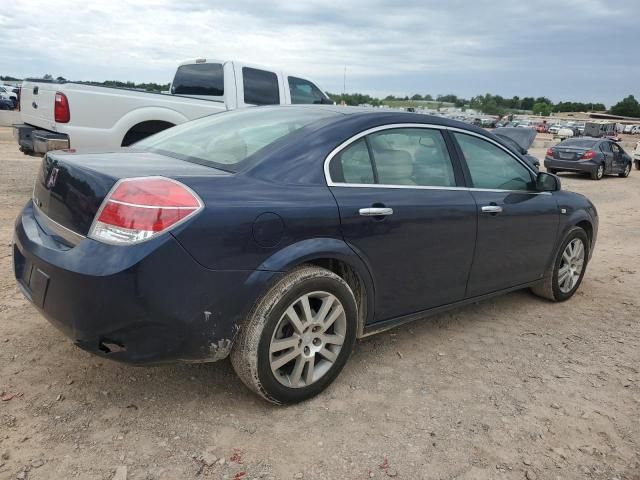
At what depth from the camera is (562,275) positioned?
4891 mm

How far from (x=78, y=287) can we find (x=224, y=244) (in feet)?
2.14

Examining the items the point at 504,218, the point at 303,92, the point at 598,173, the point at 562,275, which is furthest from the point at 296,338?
Result: the point at 598,173

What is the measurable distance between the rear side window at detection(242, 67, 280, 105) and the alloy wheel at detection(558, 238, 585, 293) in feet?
18.2

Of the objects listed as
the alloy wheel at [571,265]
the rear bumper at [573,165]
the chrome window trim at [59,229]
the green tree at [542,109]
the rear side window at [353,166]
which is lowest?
the green tree at [542,109]

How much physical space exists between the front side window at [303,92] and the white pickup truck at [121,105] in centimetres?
12

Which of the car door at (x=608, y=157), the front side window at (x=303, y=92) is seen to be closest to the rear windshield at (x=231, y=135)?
the front side window at (x=303, y=92)

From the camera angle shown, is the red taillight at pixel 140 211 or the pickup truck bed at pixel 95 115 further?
the pickup truck bed at pixel 95 115

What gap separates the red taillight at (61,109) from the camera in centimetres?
688

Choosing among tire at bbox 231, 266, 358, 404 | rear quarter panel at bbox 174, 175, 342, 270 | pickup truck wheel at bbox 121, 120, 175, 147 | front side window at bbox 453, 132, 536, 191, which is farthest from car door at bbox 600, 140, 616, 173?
rear quarter panel at bbox 174, 175, 342, 270

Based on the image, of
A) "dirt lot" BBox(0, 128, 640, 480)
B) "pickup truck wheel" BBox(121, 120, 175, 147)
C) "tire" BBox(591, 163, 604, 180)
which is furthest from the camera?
"tire" BBox(591, 163, 604, 180)

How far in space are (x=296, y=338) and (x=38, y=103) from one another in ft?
20.9

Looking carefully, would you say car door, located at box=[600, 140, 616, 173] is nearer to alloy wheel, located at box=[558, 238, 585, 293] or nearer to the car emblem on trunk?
alloy wheel, located at box=[558, 238, 585, 293]

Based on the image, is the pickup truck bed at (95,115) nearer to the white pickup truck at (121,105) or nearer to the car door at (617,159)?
the white pickup truck at (121,105)

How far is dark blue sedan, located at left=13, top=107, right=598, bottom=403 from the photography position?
242 centimetres
